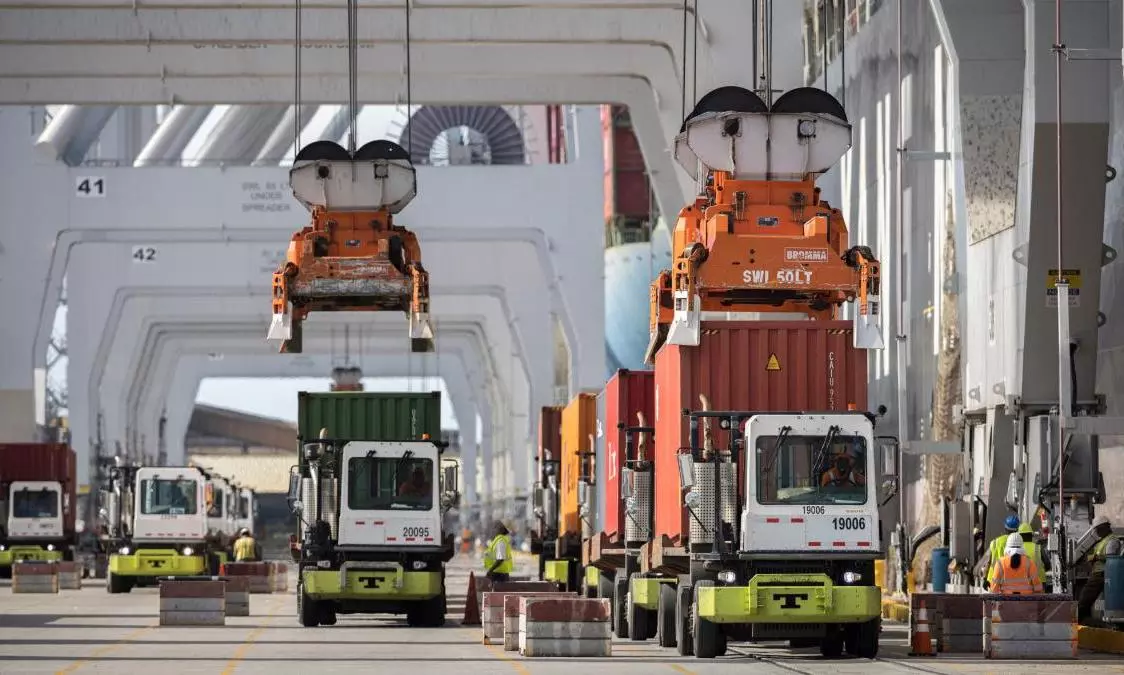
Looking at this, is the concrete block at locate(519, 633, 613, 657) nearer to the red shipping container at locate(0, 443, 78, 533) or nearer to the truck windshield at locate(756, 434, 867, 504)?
the truck windshield at locate(756, 434, 867, 504)

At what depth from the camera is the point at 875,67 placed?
1302 inches

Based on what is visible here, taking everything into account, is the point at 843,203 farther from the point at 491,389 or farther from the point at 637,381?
the point at 491,389

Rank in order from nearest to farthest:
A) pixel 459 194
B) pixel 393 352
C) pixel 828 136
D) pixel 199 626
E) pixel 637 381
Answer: pixel 828 136, pixel 637 381, pixel 199 626, pixel 459 194, pixel 393 352

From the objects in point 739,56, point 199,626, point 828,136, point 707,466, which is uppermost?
point 739,56

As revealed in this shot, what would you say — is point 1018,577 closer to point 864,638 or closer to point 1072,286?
point 864,638

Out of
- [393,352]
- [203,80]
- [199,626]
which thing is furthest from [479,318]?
[199,626]

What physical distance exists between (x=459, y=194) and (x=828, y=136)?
30.5 meters

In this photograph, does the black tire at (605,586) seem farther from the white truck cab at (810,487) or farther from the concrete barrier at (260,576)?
the concrete barrier at (260,576)

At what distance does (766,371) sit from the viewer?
18.5 metres

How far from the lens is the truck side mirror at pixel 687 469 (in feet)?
57.4

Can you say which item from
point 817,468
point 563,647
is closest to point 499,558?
point 563,647

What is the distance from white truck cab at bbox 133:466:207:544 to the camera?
1523 inches

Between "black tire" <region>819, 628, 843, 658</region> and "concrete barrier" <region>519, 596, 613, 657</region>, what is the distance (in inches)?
74.9

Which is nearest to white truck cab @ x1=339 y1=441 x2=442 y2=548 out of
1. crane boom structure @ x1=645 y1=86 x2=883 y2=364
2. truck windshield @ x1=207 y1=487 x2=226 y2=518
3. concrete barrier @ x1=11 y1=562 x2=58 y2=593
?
crane boom structure @ x1=645 y1=86 x2=883 y2=364
